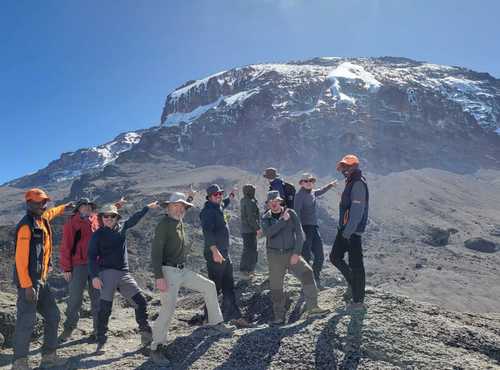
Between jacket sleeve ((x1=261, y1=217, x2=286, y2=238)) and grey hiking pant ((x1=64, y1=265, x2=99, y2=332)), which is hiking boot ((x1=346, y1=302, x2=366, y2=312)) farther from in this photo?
grey hiking pant ((x1=64, y1=265, x2=99, y2=332))

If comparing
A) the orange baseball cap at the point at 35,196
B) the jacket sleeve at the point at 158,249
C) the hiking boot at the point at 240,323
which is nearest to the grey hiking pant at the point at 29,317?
the orange baseball cap at the point at 35,196

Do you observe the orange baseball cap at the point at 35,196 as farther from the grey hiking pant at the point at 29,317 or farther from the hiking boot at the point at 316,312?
the hiking boot at the point at 316,312

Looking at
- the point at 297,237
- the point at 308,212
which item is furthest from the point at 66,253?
the point at 308,212

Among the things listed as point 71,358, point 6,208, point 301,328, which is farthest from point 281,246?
point 6,208

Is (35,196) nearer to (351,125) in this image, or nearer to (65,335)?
(65,335)

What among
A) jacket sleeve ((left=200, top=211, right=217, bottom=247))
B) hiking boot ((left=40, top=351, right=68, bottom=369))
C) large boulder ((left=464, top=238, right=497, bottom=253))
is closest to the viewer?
hiking boot ((left=40, top=351, right=68, bottom=369))

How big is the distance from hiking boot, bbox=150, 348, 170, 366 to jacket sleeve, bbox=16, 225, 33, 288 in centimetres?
187

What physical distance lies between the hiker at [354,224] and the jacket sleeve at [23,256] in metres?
4.31

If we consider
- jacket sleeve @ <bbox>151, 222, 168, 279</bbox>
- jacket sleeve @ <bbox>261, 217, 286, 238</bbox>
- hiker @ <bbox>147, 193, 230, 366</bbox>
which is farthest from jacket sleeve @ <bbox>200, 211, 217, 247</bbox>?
jacket sleeve @ <bbox>151, 222, 168, 279</bbox>

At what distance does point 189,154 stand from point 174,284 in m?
153

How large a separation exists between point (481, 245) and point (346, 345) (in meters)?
60.7

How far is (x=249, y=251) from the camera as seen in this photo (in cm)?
1028

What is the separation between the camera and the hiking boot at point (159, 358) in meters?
5.93

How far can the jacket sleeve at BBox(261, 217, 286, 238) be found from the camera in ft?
22.3
